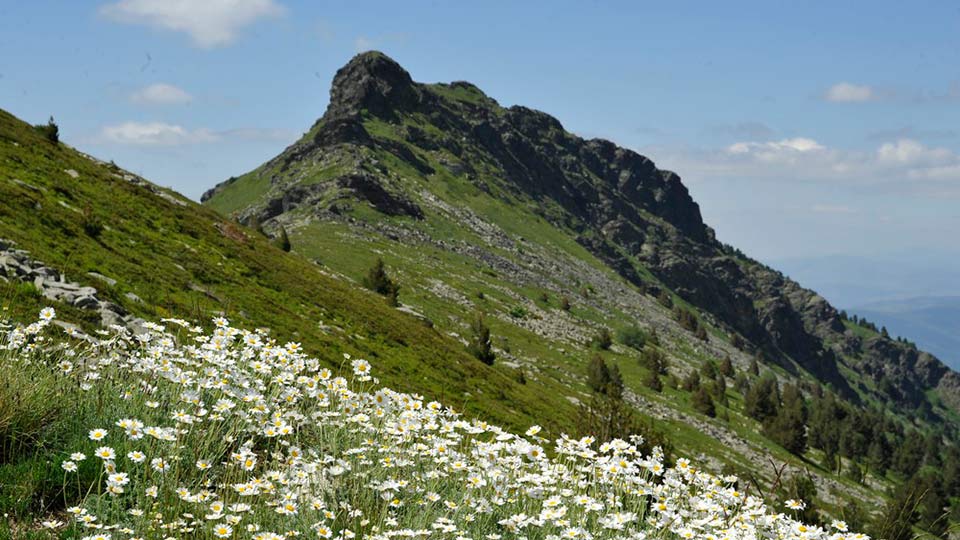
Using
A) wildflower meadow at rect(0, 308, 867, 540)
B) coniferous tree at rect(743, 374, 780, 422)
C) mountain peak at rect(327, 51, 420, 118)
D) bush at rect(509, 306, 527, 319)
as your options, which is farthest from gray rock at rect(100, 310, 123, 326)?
mountain peak at rect(327, 51, 420, 118)

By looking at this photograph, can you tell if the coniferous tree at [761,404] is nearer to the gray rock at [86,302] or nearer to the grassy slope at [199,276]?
the grassy slope at [199,276]

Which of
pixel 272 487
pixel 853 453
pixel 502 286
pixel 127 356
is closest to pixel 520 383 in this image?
pixel 127 356

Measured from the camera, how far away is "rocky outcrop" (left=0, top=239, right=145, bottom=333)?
13030mm

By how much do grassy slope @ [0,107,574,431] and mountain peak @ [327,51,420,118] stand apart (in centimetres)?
11790

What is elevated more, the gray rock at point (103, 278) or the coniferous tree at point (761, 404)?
the gray rock at point (103, 278)

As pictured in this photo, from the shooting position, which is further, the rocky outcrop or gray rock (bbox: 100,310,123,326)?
the rocky outcrop

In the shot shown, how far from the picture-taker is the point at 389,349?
29844mm

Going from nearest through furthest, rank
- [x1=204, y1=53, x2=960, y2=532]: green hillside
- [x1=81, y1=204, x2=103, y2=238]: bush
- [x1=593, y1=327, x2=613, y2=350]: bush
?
1. [x1=81, y1=204, x2=103, y2=238]: bush
2. [x1=204, y1=53, x2=960, y2=532]: green hillside
3. [x1=593, y1=327, x2=613, y2=350]: bush

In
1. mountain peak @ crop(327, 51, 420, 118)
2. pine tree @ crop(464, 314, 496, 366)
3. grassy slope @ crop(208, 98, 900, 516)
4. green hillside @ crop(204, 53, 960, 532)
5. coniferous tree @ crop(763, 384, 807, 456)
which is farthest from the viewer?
mountain peak @ crop(327, 51, 420, 118)

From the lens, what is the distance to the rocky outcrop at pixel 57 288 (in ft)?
42.7

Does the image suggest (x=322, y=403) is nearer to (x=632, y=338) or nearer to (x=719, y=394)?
(x=719, y=394)

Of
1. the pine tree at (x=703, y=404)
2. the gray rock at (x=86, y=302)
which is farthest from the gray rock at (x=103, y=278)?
the pine tree at (x=703, y=404)

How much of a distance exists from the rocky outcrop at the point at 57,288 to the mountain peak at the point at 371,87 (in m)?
136

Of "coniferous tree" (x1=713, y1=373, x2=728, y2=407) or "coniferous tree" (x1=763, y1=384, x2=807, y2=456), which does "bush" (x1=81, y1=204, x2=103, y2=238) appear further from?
"coniferous tree" (x1=713, y1=373, x2=728, y2=407)
